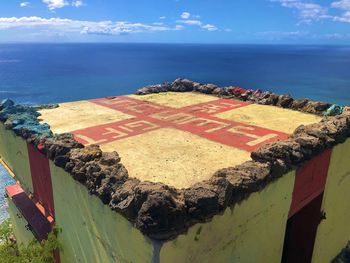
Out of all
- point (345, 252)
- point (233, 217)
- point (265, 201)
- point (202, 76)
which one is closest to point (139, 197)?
point (233, 217)

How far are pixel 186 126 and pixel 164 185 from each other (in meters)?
6.16

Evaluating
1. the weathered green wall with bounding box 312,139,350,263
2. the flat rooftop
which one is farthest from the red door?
the flat rooftop

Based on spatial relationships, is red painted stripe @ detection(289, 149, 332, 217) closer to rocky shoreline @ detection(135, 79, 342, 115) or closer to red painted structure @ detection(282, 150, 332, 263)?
red painted structure @ detection(282, 150, 332, 263)

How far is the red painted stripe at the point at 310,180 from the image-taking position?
8953 mm

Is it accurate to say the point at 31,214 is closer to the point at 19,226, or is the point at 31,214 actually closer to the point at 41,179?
the point at 41,179

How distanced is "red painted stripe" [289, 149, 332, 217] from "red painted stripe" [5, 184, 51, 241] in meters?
7.70

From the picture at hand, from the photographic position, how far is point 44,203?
35.1 ft

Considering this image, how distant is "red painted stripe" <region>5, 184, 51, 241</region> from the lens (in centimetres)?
1087

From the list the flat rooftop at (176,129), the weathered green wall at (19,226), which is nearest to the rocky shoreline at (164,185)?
the flat rooftop at (176,129)

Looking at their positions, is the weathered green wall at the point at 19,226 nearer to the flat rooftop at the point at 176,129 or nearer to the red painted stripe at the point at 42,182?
the red painted stripe at the point at 42,182

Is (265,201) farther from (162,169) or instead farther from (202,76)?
(202,76)

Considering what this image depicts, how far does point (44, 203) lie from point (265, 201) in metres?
6.98

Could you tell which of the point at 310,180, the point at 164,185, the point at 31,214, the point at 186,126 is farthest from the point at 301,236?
the point at 31,214

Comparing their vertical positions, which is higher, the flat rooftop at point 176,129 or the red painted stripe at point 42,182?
the flat rooftop at point 176,129
